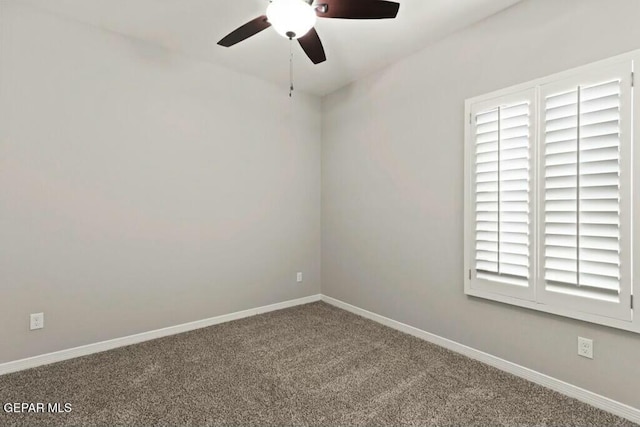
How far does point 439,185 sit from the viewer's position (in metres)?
2.80

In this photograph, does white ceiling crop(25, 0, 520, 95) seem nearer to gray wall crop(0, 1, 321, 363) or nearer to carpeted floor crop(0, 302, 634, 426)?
gray wall crop(0, 1, 321, 363)

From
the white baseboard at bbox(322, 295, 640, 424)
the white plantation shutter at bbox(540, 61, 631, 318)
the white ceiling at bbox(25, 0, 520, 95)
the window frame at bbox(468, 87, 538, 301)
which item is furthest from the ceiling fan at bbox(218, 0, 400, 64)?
the white baseboard at bbox(322, 295, 640, 424)

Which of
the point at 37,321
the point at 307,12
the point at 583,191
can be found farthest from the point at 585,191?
the point at 37,321

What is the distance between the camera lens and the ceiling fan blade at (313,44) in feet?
6.84

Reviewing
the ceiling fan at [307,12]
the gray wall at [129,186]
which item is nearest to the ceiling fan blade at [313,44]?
the ceiling fan at [307,12]

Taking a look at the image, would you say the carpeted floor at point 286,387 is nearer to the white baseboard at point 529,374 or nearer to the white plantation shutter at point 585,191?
the white baseboard at point 529,374

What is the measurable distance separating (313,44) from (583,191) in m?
1.90

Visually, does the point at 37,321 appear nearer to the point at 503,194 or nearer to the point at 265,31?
the point at 265,31

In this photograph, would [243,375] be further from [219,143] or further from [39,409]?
[219,143]

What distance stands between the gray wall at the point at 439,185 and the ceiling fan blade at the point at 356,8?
41.5 inches

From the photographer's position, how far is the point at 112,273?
2729 millimetres

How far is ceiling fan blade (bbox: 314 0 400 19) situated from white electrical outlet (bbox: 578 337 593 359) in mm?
2244

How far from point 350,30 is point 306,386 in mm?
2683

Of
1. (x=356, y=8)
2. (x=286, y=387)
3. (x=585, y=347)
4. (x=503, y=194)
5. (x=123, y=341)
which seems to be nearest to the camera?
(x=356, y=8)
